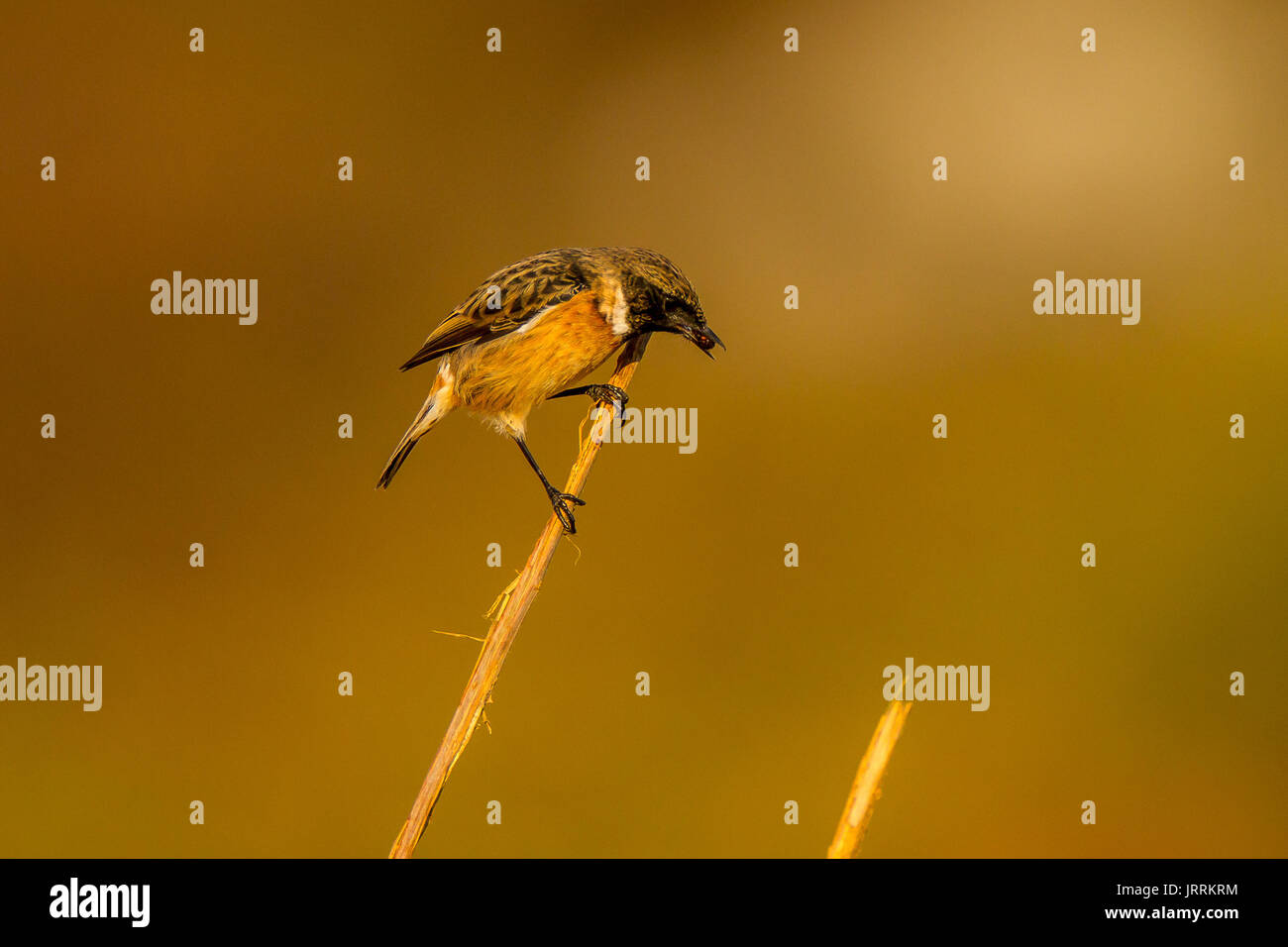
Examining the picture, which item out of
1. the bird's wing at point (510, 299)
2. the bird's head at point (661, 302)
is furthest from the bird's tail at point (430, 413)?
the bird's head at point (661, 302)

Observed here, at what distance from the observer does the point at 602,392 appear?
4008mm

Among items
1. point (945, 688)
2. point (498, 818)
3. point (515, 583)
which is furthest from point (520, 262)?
point (945, 688)

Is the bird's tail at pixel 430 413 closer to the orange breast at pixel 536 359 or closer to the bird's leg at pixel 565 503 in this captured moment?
the orange breast at pixel 536 359

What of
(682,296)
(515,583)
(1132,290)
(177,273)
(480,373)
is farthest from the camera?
(1132,290)

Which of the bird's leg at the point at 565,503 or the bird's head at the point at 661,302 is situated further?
the bird's head at the point at 661,302

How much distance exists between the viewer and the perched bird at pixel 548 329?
386cm

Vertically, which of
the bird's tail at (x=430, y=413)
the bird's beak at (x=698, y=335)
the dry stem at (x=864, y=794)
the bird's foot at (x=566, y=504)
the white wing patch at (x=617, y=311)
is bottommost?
the dry stem at (x=864, y=794)

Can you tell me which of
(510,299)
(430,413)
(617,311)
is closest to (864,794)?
(617,311)

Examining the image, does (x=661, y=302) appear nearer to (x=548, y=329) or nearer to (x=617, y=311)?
(x=617, y=311)

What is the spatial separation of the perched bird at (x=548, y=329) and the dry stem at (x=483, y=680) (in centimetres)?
65

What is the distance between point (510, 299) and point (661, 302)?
0.68 meters

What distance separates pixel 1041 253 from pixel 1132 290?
93 centimetres

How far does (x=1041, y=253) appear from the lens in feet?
32.1

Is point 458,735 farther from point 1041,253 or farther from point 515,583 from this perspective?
point 1041,253
